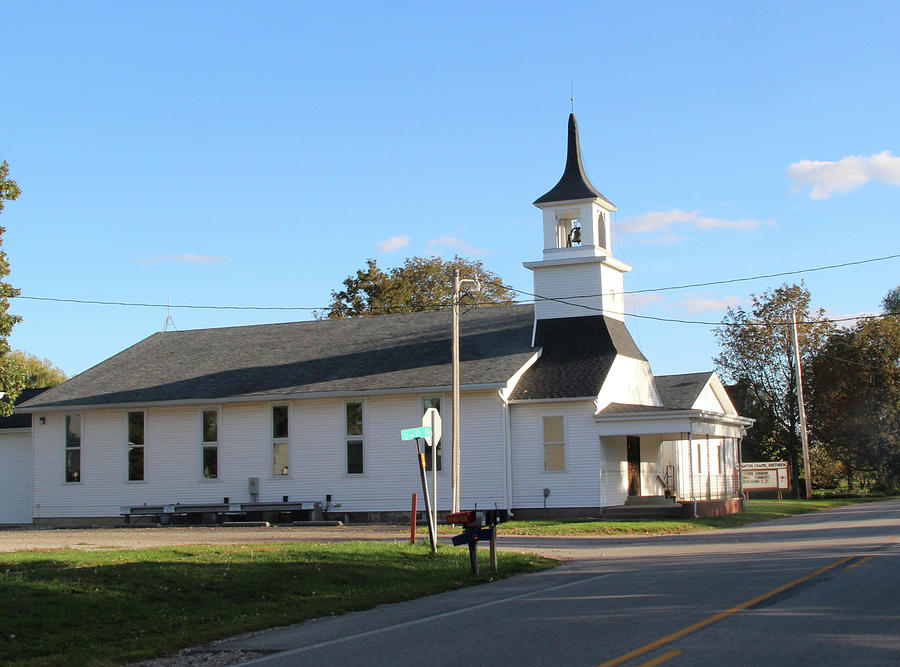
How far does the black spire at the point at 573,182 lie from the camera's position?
3716 cm

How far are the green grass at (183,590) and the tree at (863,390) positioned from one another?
39.4 meters

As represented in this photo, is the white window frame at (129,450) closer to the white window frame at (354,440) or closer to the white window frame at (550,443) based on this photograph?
the white window frame at (354,440)

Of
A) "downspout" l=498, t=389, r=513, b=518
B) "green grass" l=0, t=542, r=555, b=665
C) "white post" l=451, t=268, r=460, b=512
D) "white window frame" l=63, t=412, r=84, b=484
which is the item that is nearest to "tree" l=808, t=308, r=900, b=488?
"downspout" l=498, t=389, r=513, b=518

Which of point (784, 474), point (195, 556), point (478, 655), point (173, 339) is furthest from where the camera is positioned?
point (784, 474)

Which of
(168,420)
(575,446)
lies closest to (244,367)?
(168,420)

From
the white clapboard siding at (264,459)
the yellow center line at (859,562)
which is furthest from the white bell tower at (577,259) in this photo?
the yellow center line at (859,562)

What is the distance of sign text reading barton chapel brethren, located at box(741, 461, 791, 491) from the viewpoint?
49.2 metres

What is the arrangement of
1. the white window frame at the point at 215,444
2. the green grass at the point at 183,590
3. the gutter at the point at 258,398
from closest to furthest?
the green grass at the point at 183,590, the gutter at the point at 258,398, the white window frame at the point at 215,444

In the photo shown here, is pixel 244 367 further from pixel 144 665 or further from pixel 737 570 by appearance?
pixel 144 665

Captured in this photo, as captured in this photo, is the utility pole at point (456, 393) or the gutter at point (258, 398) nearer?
the utility pole at point (456, 393)

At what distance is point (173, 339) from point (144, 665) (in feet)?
109

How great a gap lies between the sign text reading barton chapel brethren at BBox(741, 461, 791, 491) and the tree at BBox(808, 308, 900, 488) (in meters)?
7.20

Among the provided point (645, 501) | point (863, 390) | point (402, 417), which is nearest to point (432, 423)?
point (402, 417)

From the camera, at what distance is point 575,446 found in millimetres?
32219
